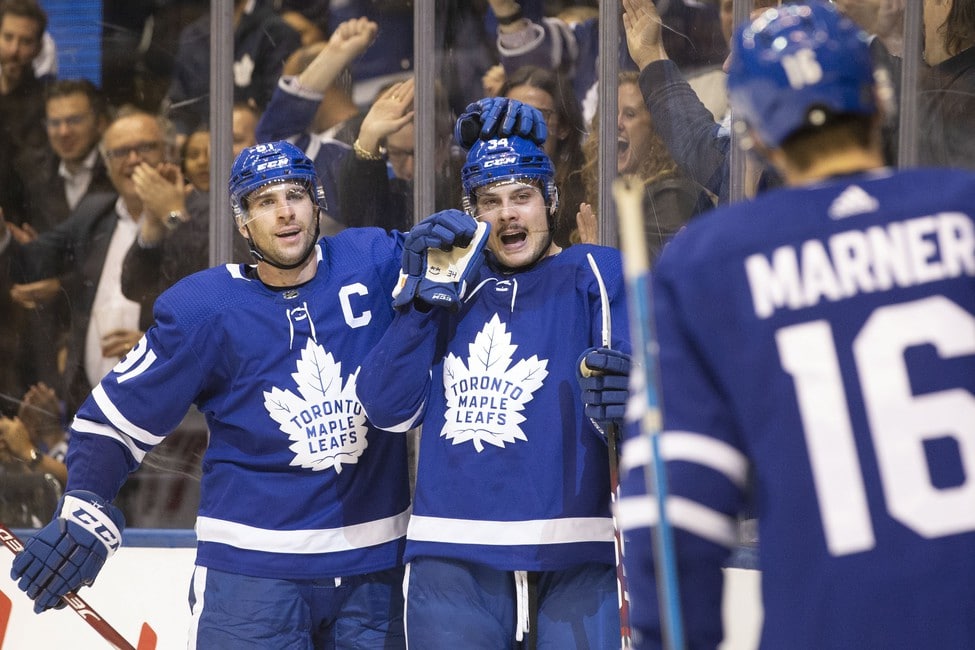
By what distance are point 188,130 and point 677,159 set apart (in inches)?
62.4

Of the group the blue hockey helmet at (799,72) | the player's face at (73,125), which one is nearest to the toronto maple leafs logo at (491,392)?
the blue hockey helmet at (799,72)

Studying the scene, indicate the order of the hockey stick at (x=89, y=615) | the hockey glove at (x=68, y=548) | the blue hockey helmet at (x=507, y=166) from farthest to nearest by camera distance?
the hockey stick at (x=89, y=615), the hockey glove at (x=68, y=548), the blue hockey helmet at (x=507, y=166)

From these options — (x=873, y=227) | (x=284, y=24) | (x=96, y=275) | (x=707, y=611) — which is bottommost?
(x=707, y=611)

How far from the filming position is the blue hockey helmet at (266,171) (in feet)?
8.67

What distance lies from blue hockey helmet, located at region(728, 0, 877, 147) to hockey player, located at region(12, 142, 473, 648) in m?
1.35

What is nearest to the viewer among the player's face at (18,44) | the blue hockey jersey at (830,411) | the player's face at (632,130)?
the blue hockey jersey at (830,411)

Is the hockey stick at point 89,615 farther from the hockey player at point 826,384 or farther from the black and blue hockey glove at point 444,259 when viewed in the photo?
the hockey player at point 826,384

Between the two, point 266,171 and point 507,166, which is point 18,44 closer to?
point 266,171

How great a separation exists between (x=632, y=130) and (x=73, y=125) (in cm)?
185

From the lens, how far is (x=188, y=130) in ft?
14.4

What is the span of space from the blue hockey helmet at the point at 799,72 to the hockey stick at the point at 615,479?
995 millimetres

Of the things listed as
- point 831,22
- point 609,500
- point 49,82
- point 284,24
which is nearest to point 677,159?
point 284,24

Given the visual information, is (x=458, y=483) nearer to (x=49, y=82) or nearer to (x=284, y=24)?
(x=284, y=24)

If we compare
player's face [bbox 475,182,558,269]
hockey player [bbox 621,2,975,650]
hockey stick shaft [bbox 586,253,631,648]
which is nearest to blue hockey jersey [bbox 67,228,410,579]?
player's face [bbox 475,182,558,269]
